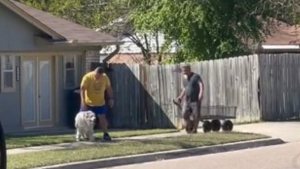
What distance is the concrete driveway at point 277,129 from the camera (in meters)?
21.5

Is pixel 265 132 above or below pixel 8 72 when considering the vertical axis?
below

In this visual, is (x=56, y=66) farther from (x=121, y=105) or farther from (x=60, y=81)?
(x=121, y=105)

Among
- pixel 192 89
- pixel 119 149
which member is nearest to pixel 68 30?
pixel 192 89

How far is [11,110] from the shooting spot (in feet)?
80.7

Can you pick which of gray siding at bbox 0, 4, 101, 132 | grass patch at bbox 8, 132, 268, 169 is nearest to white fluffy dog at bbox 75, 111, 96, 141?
grass patch at bbox 8, 132, 268, 169

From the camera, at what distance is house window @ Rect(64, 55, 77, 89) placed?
26.7m

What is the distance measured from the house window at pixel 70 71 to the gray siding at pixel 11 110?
6.78ft

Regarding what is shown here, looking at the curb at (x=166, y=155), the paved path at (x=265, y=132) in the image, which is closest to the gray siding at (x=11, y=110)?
the paved path at (x=265, y=132)

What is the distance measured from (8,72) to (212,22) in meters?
8.79

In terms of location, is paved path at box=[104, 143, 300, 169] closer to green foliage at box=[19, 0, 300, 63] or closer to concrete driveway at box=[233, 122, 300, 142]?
concrete driveway at box=[233, 122, 300, 142]

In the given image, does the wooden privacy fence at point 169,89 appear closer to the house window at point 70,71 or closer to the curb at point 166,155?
the house window at point 70,71

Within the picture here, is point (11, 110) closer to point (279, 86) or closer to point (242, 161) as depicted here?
point (279, 86)

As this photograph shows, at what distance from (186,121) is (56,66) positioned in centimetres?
612

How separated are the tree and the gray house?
4541mm
